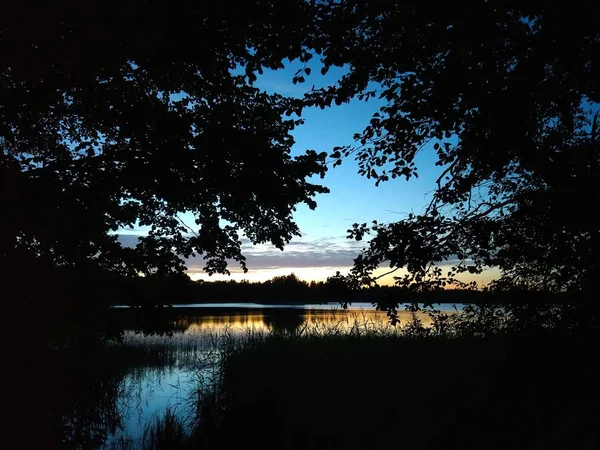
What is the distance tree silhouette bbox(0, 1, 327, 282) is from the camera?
443 cm

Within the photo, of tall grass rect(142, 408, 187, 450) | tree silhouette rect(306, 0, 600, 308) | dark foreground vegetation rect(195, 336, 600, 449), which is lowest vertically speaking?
tall grass rect(142, 408, 187, 450)

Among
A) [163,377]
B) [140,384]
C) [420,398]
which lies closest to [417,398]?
[420,398]

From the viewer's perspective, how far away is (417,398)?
249 inches

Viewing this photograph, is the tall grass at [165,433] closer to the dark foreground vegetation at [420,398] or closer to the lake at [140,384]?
the lake at [140,384]

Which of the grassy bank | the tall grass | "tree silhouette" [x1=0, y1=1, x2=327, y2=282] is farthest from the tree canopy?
the tall grass

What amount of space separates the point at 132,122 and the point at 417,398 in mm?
6259

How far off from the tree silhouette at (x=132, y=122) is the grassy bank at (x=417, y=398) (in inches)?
143

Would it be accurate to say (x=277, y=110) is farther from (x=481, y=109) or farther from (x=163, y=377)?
(x=163, y=377)

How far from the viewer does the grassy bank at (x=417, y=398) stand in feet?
16.4

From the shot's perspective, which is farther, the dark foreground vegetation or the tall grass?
the tall grass

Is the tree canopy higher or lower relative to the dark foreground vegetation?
higher

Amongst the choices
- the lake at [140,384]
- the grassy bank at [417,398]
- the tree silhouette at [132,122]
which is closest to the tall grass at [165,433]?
the lake at [140,384]

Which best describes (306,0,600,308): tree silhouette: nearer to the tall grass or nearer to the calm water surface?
the calm water surface

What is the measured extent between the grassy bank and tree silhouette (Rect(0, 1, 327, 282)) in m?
3.64
